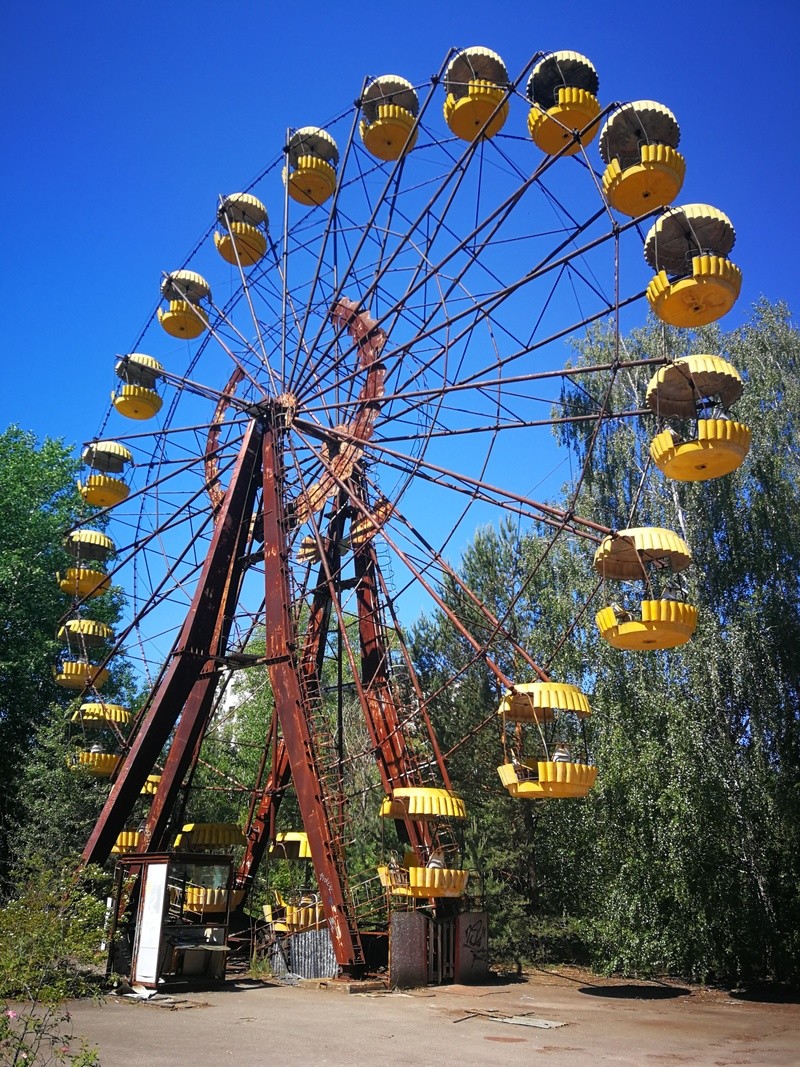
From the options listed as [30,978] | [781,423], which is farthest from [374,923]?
[781,423]

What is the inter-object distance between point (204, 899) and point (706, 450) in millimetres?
11167

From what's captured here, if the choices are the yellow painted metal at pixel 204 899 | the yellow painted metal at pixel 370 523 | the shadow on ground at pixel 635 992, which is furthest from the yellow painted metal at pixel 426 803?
the yellow painted metal at pixel 370 523

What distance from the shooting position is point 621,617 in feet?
44.2

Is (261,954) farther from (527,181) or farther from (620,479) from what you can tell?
(620,479)

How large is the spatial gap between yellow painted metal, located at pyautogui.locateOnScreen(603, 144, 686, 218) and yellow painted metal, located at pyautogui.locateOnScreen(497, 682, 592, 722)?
25.0ft

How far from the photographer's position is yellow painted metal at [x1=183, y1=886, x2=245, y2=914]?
15.2m

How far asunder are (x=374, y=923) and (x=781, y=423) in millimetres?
17246

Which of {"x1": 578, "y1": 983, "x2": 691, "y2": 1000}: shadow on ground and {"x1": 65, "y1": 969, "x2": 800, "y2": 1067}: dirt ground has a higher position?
{"x1": 65, "y1": 969, "x2": 800, "y2": 1067}: dirt ground

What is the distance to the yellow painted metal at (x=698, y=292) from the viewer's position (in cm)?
1262

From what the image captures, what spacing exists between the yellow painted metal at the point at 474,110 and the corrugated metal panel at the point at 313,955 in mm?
14743

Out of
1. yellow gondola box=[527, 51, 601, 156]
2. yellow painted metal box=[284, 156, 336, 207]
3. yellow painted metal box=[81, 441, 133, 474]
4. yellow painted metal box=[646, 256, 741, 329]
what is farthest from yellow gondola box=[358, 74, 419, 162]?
yellow painted metal box=[81, 441, 133, 474]

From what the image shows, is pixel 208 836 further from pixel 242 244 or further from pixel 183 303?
pixel 242 244

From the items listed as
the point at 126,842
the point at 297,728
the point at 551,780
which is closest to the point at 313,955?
the point at 297,728

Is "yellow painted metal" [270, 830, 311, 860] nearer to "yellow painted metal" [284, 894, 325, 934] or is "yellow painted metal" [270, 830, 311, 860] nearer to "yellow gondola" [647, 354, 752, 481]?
"yellow painted metal" [284, 894, 325, 934]
